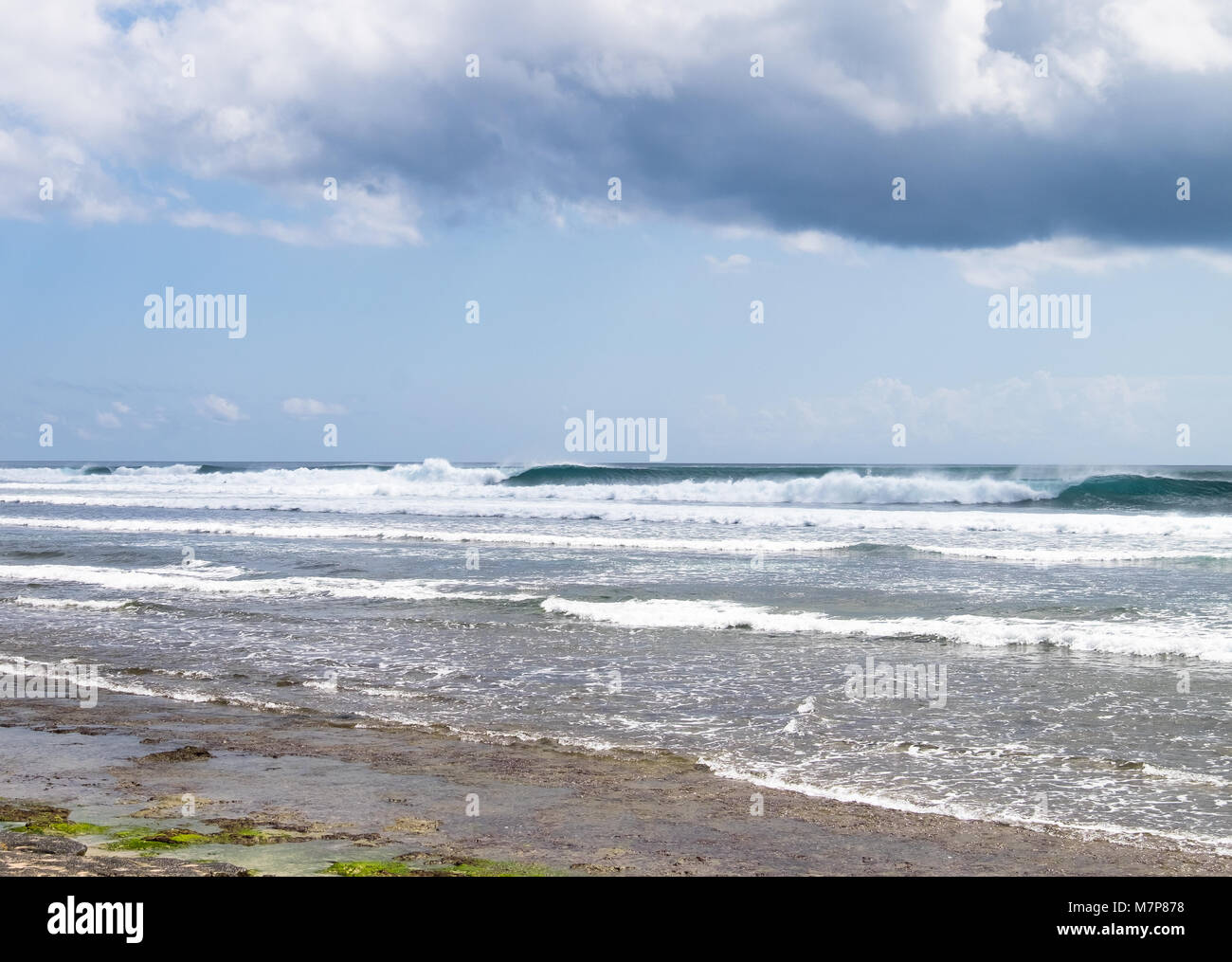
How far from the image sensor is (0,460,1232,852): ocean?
7.07 m

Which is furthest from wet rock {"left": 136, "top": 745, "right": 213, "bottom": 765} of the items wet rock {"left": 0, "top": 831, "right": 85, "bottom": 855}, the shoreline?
wet rock {"left": 0, "top": 831, "right": 85, "bottom": 855}

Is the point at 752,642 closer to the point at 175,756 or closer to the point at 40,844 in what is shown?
the point at 175,756

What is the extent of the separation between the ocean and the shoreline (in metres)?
0.47

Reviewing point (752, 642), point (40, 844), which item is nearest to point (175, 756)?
point (40, 844)

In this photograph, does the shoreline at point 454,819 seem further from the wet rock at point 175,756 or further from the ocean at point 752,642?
the ocean at point 752,642

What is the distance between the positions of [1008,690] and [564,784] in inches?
203

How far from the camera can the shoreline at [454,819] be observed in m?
4.83

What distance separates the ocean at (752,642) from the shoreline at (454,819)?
47cm

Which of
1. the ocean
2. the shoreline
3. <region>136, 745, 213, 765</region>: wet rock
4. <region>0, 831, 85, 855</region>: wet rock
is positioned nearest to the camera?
<region>0, 831, 85, 855</region>: wet rock

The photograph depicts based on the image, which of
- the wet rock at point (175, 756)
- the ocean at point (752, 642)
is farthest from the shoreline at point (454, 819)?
the ocean at point (752, 642)

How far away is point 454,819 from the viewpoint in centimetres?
566

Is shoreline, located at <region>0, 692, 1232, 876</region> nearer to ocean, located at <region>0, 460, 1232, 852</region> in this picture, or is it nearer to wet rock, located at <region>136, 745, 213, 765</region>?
wet rock, located at <region>136, 745, 213, 765</region>
